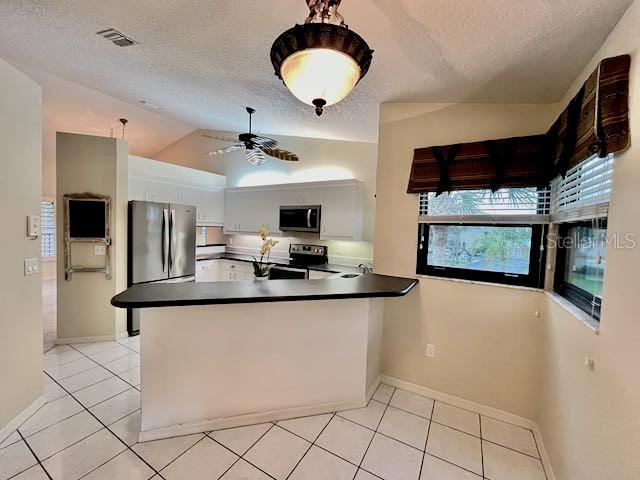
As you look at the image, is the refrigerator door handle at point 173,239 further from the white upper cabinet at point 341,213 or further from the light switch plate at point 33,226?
the white upper cabinet at point 341,213

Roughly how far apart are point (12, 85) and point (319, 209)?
3.21m

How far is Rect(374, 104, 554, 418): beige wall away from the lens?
212 cm

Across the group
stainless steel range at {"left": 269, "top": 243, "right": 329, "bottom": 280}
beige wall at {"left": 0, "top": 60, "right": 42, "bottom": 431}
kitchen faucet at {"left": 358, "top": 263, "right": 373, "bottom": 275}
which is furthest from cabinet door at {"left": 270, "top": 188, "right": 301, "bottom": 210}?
beige wall at {"left": 0, "top": 60, "right": 42, "bottom": 431}

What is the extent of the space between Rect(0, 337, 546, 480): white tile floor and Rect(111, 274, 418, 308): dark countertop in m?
0.94

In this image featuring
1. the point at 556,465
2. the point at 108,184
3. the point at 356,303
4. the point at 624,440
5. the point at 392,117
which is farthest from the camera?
the point at 108,184

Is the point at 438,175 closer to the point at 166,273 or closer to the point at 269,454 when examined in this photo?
the point at 269,454

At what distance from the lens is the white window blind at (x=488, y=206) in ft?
6.82

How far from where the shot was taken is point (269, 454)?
176 cm

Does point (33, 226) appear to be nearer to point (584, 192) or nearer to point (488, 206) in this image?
point (488, 206)

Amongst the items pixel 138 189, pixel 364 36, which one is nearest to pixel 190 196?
pixel 138 189

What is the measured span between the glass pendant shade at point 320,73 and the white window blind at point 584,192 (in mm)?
1270

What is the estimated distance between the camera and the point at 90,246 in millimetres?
3361

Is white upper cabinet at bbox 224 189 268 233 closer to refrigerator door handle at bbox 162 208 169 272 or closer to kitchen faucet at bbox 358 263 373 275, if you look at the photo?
refrigerator door handle at bbox 162 208 169 272

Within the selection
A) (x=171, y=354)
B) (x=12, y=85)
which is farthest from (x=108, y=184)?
(x=171, y=354)
